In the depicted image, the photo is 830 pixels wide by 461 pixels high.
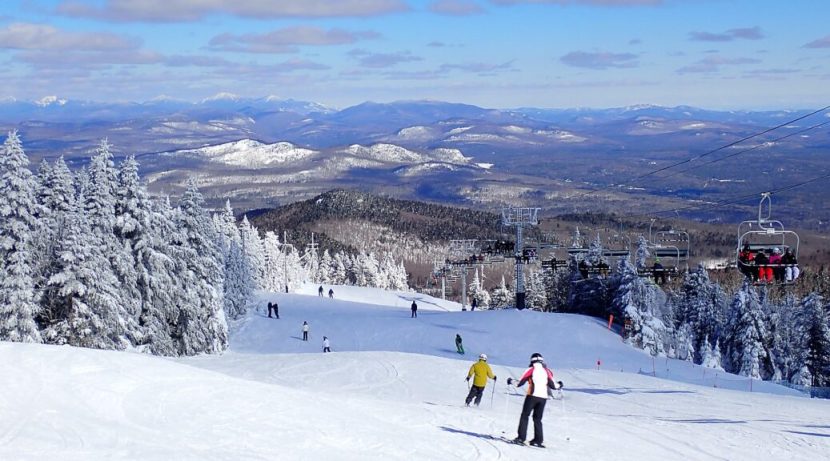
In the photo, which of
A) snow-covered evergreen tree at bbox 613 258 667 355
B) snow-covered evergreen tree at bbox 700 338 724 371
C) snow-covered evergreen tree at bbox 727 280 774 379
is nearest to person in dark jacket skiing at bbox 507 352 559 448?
snow-covered evergreen tree at bbox 613 258 667 355

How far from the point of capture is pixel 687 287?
7012cm

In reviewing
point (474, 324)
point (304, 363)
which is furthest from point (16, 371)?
point (474, 324)

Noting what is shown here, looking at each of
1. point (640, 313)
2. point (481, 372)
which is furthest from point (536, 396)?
point (640, 313)

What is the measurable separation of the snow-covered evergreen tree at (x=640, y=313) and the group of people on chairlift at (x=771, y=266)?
84.7 ft

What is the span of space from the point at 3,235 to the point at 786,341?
5528 cm

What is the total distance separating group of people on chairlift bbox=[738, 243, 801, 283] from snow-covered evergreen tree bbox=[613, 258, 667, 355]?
25.8 meters

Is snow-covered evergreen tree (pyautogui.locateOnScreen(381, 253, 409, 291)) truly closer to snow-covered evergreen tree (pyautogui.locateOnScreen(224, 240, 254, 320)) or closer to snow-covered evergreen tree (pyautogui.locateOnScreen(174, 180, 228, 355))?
snow-covered evergreen tree (pyautogui.locateOnScreen(224, 240, 254, 320))

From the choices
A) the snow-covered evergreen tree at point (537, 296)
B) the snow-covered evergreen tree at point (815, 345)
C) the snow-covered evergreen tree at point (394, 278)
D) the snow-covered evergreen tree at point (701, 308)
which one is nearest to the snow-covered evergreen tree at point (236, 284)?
the snow-covered evergreen tree at point (701, 308)

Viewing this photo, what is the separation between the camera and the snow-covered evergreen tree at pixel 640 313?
5234cm

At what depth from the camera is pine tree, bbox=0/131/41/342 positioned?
29.1 meters

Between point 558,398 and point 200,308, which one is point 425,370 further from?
point 200,308

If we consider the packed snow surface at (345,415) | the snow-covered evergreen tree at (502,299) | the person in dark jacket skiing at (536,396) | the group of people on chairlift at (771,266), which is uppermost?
the group of people on chairlift at (771,266)

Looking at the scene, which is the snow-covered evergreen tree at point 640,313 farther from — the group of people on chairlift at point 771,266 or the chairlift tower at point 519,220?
the group of people on chairlift at point 771,266

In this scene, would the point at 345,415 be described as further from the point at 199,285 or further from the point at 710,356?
the point at 710,356
